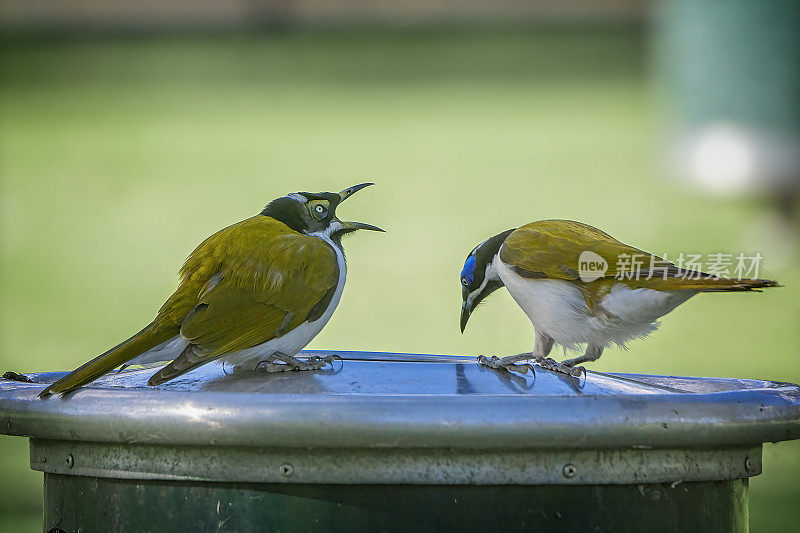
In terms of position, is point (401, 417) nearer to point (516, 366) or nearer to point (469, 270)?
point (516, 366)

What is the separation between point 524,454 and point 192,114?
15562mm

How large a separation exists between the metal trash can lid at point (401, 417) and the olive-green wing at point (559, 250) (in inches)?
44.9

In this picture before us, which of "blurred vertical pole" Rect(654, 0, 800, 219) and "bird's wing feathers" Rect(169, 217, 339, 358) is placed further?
"blurred vertical pole" Rect(654, 0, 800, 219)

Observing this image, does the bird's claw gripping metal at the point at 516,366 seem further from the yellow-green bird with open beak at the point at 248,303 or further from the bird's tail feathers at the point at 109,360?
the bird's tail feathers at the point at 109,360

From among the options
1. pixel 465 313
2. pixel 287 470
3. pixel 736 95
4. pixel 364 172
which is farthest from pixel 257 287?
pixel 364 172

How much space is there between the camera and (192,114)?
17.0 metres

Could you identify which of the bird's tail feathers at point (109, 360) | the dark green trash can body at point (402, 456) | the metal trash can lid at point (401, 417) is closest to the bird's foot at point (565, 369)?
the metal trash can lid at point (401, 417)

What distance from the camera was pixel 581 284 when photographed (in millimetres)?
3408

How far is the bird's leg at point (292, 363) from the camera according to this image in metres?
2.53

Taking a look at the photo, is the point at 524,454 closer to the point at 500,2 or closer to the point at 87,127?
the point at 87,127

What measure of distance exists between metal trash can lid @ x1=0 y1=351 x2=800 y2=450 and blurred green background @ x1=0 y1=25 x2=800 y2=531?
5.86 metres

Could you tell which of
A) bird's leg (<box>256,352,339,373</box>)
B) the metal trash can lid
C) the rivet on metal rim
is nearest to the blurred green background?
bird's leg (<box>256,352,339,373</box>)

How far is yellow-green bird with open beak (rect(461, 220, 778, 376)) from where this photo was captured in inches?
130

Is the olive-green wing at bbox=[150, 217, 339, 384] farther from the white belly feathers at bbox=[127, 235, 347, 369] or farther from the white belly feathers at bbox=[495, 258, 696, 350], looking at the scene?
the white belly feathers at bbox=[495, 258, 696, 350]
